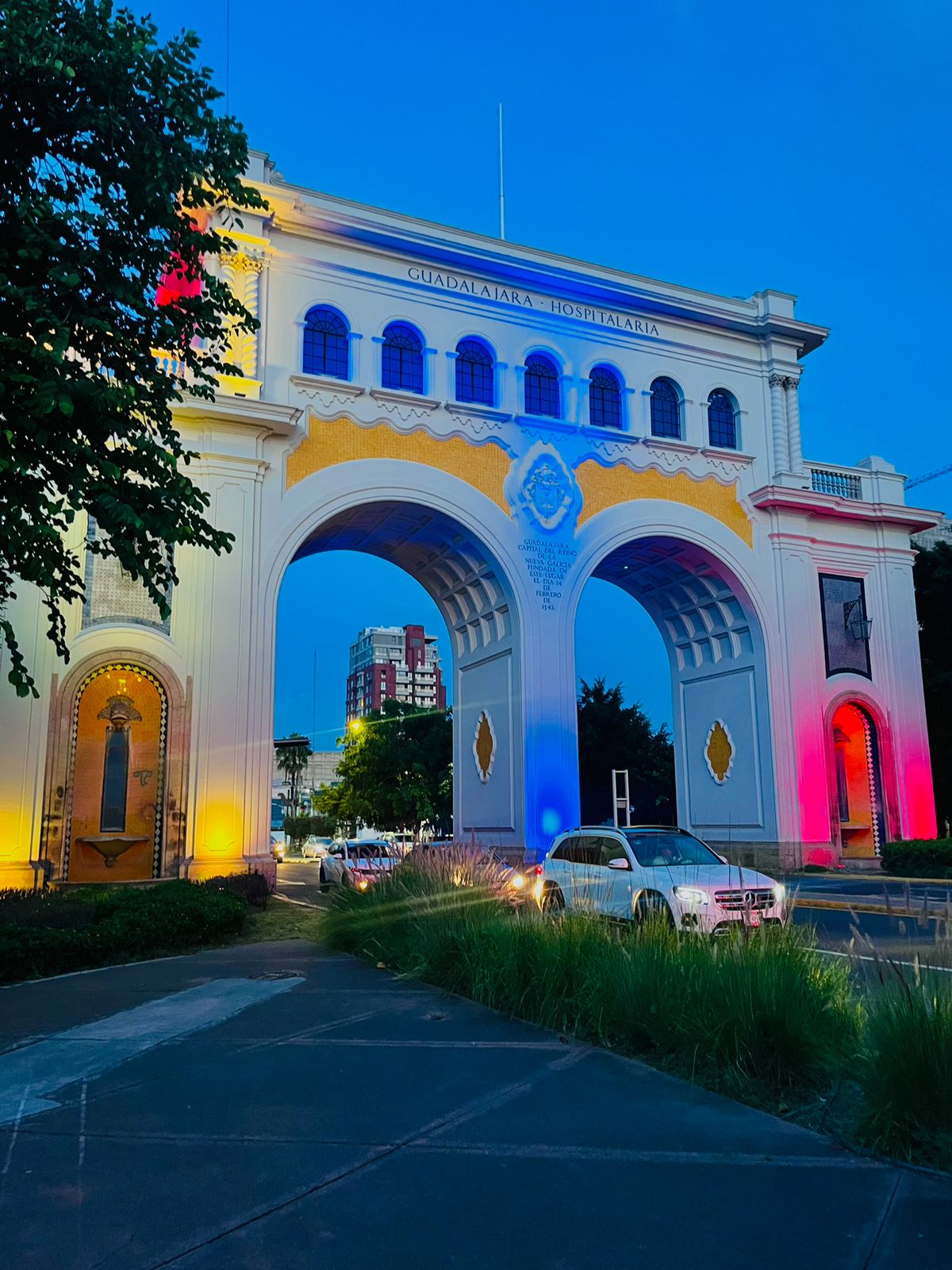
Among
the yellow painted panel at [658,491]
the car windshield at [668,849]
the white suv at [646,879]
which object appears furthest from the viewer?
the yellow painted panel at [658,491]

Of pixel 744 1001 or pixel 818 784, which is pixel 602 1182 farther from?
pixel 818 784

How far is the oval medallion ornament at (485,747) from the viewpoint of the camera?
1075 inches

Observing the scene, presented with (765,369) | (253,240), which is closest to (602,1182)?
(253,240)

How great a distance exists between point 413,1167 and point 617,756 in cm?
4093

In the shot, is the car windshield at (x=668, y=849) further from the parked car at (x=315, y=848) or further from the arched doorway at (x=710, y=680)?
the parked car at (x=315, y=848)

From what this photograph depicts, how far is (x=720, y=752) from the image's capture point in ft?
98.6

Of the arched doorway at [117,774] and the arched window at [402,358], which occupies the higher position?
the arched window at [402,358]

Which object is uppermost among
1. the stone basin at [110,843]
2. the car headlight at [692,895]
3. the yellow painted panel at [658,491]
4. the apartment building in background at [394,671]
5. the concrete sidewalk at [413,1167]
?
the apartment building in background at [394,671]

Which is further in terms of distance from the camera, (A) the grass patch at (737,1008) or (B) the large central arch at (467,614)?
(B) the large central arch at (467,614)

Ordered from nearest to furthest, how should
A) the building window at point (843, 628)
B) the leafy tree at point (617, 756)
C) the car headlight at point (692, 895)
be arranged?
1. the car headlight at point (692, 895)
2. the building window at point (843, 628)
3. the leafy tree at point (617, 756)

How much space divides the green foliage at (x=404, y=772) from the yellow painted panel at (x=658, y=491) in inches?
1126

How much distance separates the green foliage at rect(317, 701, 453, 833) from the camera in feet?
178

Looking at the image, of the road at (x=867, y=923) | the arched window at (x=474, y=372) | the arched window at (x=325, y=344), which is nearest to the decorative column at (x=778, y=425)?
the arched window at (x=474, y=372)

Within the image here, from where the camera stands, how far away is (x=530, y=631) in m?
25.7
